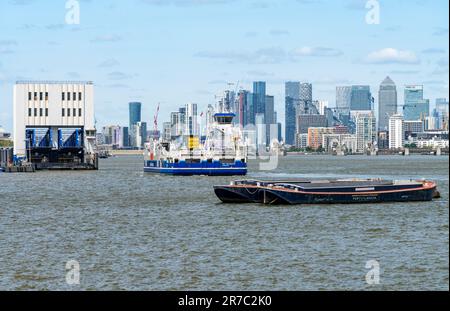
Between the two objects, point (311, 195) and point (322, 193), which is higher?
point (322, 193)

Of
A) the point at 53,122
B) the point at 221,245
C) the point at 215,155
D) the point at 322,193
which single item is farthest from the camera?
the point at 53,122

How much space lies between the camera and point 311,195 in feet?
274

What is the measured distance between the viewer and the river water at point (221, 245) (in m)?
39.8

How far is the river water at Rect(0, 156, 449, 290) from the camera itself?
3975cm

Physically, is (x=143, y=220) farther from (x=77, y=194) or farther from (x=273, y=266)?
(x=77, y=194)

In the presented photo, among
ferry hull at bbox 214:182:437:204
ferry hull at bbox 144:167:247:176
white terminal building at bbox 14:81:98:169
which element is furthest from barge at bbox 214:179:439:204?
white terminal building at bbox 14:81:98:169

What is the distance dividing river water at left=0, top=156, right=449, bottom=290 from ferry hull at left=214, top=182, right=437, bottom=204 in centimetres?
175

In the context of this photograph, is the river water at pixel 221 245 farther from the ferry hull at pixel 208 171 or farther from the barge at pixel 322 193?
the ferry hull at pixel 208 171

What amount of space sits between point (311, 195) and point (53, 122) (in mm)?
109533

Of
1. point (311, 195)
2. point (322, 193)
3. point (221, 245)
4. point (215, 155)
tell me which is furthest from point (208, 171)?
point (221, 245)

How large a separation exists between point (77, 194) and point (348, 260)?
65.0 m

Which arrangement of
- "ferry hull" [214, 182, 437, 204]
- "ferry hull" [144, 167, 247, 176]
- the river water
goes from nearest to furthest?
the river water
"ferry hull" [214, 182, 437, 204]
"ferry hull" [144, 167, 247, 176]

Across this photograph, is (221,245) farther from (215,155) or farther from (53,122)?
(53,122)

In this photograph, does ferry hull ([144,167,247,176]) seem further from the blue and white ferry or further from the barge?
the barge
